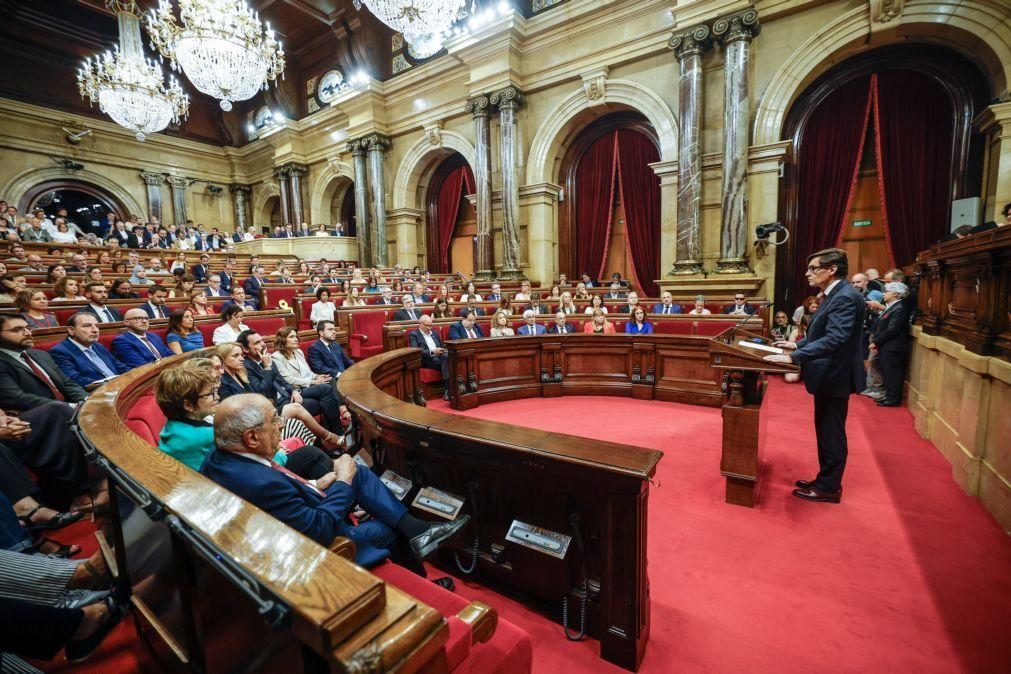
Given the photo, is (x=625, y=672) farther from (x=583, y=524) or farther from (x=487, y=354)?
(x=487, y=354)

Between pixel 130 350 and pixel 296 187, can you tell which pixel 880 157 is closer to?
pixel 130 350

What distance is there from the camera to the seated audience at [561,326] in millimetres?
5696

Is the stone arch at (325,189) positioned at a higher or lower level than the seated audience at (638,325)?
higher

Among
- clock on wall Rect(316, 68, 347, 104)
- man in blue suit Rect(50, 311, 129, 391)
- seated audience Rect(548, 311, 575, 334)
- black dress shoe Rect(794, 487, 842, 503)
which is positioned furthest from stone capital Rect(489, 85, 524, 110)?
black dress shoe Rect(794, 487, 842, 503)

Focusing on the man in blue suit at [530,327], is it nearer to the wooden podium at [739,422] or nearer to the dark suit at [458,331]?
the dark suit at [458,331]

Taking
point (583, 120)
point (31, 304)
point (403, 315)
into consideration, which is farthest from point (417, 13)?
point (31, 304)

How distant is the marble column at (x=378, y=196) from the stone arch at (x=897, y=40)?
9143 mm

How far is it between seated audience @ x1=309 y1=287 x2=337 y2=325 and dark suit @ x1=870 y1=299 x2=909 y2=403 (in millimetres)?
6413

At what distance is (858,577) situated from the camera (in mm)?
1972

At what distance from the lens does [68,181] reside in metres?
13.9

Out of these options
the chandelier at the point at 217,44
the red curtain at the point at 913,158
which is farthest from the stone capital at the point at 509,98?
the red curtain at the point at 913,158

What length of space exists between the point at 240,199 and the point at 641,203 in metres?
15.7

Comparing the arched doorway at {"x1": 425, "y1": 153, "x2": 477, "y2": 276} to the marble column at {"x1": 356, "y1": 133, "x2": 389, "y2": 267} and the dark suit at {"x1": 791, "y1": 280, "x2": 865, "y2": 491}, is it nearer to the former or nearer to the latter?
the marble column at {"x1": 356, "y1": 133, "x2": 389, "y2": 267}

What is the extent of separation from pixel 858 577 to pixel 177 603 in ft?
8.37
